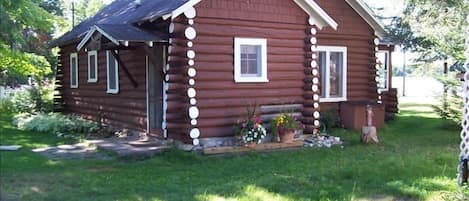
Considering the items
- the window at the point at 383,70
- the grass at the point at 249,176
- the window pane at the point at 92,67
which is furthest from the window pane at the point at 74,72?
the window at the point at 383,70

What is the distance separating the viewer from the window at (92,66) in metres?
15.5

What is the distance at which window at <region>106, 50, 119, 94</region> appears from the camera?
13858 millimetres

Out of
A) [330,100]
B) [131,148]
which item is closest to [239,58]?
[131,148]

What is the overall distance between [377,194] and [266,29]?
5706 mm

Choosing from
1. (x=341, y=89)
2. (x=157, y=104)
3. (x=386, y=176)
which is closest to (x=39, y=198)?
(x=386, y=176)

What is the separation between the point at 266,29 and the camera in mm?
11758

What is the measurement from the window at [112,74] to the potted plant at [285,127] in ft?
14.8

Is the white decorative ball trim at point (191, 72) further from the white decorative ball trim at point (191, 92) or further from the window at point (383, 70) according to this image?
the window at point (383, 70)

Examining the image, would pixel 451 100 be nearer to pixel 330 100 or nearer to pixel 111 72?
pixel 330 100

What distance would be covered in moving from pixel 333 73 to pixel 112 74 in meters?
6.20

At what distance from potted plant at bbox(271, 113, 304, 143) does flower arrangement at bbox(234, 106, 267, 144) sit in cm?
52

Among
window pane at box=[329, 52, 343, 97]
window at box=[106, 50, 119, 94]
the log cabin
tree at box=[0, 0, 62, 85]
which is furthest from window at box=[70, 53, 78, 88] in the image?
window pane at box=[329, 52, 343, 97]

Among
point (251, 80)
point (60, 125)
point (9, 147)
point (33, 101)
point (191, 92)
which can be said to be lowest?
point (9, 147)

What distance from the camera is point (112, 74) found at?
46.7 feet
